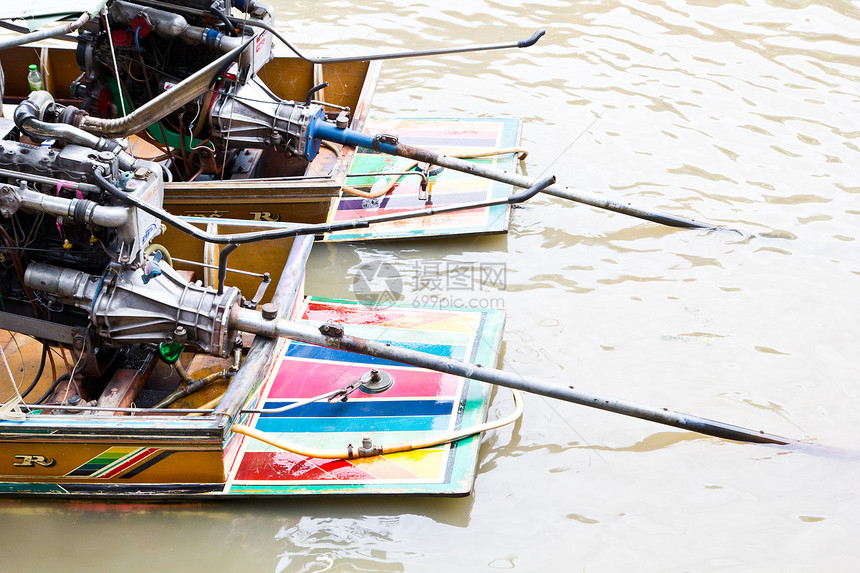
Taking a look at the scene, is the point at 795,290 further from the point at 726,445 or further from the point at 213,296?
the point at 213,296

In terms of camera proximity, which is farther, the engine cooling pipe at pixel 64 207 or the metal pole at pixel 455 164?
the metal pole at pixel 455 164

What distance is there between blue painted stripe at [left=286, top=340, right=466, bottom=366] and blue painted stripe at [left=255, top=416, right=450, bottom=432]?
Result: 0.41 metres

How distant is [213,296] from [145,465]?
81cm

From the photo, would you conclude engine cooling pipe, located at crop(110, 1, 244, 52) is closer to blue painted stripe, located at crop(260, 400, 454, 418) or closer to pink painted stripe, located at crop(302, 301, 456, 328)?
pink painted stripe, located at crop(302, 301, 456, 328)

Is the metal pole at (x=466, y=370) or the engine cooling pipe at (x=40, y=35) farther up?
the engine cooling pipe at (x=40, y=35)

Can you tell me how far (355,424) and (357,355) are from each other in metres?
0.50

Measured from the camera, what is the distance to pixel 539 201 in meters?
6.20

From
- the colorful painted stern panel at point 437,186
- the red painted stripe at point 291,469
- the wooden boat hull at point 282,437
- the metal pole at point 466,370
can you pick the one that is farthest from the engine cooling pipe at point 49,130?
the colorful painted stern panel at point 437,186

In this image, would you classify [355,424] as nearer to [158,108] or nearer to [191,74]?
[158,108]

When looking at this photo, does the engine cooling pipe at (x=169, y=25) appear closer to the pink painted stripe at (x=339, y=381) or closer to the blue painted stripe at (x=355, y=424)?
the pink painted stripe at (x=339, y=381)

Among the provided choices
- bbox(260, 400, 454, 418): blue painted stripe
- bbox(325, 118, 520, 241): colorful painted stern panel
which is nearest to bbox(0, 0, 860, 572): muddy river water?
bbox(325, 118, 520, 241): colorful painted stern panel

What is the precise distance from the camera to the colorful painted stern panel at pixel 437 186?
5680mm

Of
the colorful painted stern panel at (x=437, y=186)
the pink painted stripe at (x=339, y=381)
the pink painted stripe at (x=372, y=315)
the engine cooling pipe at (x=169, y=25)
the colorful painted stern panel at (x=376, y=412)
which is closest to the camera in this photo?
the colorful painted stern panel at (x=376, y=412)

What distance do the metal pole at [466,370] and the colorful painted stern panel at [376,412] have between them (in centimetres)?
31
